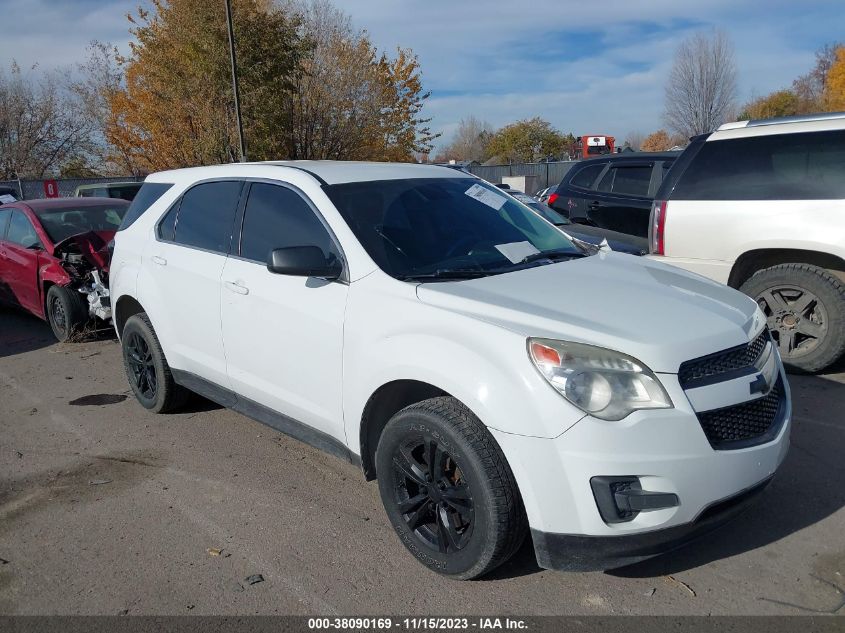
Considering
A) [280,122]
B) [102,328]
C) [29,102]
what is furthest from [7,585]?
[29,102]

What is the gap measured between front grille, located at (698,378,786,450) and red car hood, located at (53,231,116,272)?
6.67m

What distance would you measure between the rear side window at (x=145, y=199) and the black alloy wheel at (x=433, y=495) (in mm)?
2958

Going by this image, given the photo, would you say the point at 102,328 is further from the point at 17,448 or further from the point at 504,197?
the point at 504,197

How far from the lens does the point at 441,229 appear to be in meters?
3.86

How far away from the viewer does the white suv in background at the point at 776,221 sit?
17.7 feet

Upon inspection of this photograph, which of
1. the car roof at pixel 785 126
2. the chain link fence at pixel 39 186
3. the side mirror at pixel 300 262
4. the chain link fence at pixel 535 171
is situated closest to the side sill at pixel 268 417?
the side mirror at pixel 300 262

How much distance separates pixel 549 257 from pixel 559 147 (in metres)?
62.2

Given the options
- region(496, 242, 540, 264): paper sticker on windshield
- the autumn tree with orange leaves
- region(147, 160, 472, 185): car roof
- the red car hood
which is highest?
the autumn tree with orange leaves

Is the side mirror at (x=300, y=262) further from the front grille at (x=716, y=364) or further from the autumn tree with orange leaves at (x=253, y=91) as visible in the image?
the autumn tree with orange leaves at (x=253, y=91)

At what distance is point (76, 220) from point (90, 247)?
0.82m

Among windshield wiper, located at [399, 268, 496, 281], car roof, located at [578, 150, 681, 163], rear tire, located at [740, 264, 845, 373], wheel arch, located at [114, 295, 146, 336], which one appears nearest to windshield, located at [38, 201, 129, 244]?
wheel arch, located at [114, 295, 146, 336]

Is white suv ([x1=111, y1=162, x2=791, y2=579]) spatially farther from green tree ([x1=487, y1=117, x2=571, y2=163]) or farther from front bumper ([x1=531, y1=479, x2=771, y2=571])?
green tree ([x1=487, y1=117, x2=571, y2=163])

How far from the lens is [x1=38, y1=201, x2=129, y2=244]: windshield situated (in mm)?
8062

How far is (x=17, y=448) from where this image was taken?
485 centimetres
